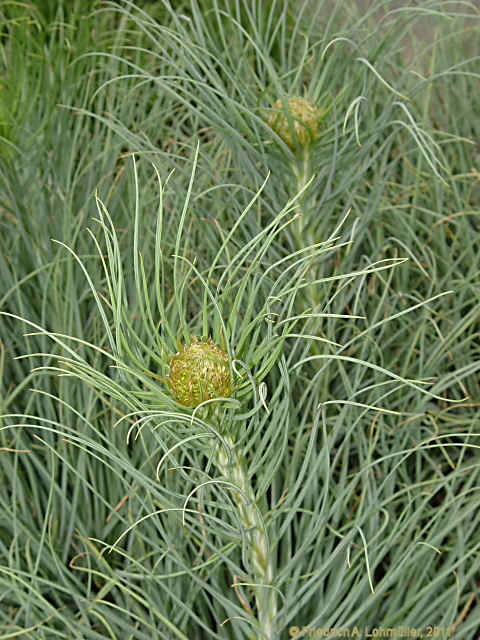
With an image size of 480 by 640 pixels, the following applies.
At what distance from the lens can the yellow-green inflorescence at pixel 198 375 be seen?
0.95 feet

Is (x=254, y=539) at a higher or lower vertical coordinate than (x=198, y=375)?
lower

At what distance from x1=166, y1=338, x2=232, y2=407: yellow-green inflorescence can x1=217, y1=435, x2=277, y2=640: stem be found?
0.04 metres

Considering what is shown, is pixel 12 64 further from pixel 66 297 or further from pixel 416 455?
pixel 416 455

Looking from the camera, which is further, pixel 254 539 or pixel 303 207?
pixel 303 207

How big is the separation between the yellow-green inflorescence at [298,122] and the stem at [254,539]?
249 mm

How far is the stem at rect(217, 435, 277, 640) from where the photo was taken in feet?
1.06

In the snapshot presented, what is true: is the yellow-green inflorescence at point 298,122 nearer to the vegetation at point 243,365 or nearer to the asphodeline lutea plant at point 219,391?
the vegetation at point 243,365

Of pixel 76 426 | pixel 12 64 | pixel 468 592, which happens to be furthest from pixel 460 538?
pixel 12 64

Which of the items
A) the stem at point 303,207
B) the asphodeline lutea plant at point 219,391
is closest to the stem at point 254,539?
the asphodeline lutea plant at point 219,391

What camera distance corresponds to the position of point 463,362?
54cm

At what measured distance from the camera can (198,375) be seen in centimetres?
29

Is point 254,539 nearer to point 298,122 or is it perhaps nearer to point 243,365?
point 243,365

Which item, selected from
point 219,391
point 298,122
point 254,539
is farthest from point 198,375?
point 298,122

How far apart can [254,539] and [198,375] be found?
117 mm
